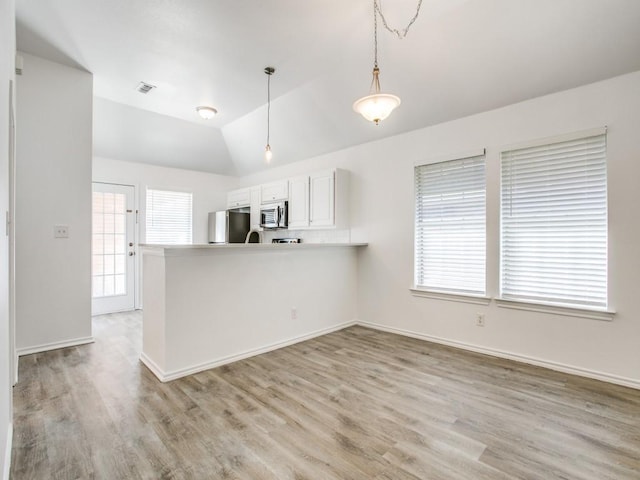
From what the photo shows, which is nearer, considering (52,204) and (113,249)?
(52,204)

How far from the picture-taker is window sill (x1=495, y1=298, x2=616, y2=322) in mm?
2783

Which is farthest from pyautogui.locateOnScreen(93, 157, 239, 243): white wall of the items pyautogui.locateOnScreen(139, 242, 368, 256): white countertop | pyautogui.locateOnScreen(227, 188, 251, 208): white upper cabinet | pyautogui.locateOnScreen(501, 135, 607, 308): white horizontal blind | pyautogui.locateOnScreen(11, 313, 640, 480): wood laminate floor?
pyautogui.locateOnScreen(501, 135, 607, 308): white horizontal blind

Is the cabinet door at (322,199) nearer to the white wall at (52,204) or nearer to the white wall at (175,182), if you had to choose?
the white wall at (175,182)

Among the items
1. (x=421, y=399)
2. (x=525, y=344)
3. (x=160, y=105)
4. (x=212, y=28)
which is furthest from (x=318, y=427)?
(x=160, y=105)

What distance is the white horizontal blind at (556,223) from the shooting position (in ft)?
9.37

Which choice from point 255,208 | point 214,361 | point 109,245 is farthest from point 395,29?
point 109,245

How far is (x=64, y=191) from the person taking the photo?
3602 mm

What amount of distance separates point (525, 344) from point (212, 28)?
160 inches

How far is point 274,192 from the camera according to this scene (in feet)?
18.4

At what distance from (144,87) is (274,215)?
8.17 ft

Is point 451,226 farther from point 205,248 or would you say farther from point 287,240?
point 287,240

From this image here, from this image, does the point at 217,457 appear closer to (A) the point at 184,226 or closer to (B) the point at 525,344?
(B) the point at 525,344

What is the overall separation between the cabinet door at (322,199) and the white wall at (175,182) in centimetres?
255

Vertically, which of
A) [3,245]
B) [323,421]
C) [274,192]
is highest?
[274,192]
